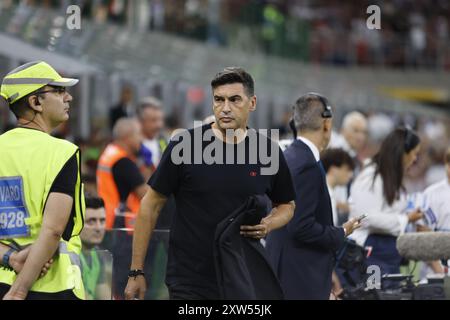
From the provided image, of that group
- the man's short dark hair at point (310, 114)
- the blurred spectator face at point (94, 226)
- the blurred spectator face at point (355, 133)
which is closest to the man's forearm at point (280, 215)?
the man's short dark hair at point (310, 114)

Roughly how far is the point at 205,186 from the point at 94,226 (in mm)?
2519

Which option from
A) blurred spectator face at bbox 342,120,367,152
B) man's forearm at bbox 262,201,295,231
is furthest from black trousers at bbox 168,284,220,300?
blurred spectator face at bbox 342,120,367,152

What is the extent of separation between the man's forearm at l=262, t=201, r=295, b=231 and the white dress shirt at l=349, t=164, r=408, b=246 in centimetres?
255

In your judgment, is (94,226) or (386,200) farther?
(386,200)

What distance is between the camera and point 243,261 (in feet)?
20.6

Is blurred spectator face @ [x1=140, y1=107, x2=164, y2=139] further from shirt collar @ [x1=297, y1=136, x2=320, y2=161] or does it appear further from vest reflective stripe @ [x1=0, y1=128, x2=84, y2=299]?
vest reflective stripe @ [x1=0, y1=128, x2=84, y2=299]

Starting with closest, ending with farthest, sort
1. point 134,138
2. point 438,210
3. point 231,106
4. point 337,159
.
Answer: point 231,106
point 438,210
point 337,159
point 134,138

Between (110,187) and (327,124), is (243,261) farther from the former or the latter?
(110,187)

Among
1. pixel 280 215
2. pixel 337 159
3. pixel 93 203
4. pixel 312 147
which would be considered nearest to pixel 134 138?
pixel 337 159

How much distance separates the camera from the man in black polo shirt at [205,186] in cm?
635

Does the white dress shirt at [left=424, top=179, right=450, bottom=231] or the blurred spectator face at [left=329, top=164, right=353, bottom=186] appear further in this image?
the blurred spectator face at [left=329, top=164, right=353, bottom=186]

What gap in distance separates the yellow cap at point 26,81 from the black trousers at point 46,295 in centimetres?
85

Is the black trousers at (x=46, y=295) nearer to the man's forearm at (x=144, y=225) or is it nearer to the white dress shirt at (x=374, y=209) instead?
the man's forearm at (x=144, y=225)

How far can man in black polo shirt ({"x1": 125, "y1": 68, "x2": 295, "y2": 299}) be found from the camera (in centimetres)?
635
